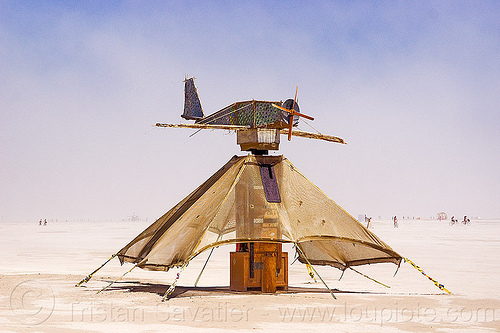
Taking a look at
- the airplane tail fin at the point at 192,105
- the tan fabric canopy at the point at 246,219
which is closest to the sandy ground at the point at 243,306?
the tan fabric canopy at the point at 246,219

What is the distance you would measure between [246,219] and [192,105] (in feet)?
15.2

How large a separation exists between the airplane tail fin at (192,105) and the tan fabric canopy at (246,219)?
2052mm

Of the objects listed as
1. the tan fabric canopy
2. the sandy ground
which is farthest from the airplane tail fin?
the sandy ground

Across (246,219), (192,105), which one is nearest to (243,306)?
(246,219)

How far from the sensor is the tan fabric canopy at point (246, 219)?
17.4 meters

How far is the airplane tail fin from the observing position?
2066 cm

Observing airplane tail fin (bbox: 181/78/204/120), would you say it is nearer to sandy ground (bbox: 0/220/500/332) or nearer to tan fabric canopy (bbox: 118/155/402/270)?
tan fabric canopy (bbox: 118/155/402/270)

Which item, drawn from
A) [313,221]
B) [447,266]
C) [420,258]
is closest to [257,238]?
[313,221]

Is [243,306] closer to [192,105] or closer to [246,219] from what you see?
[246,219]

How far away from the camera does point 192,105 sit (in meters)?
20.8

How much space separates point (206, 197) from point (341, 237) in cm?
382

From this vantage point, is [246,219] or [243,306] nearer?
[243,306]

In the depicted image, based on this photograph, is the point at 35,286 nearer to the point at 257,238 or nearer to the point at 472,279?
the point at 257,238

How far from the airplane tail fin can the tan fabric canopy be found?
2.05 meters
